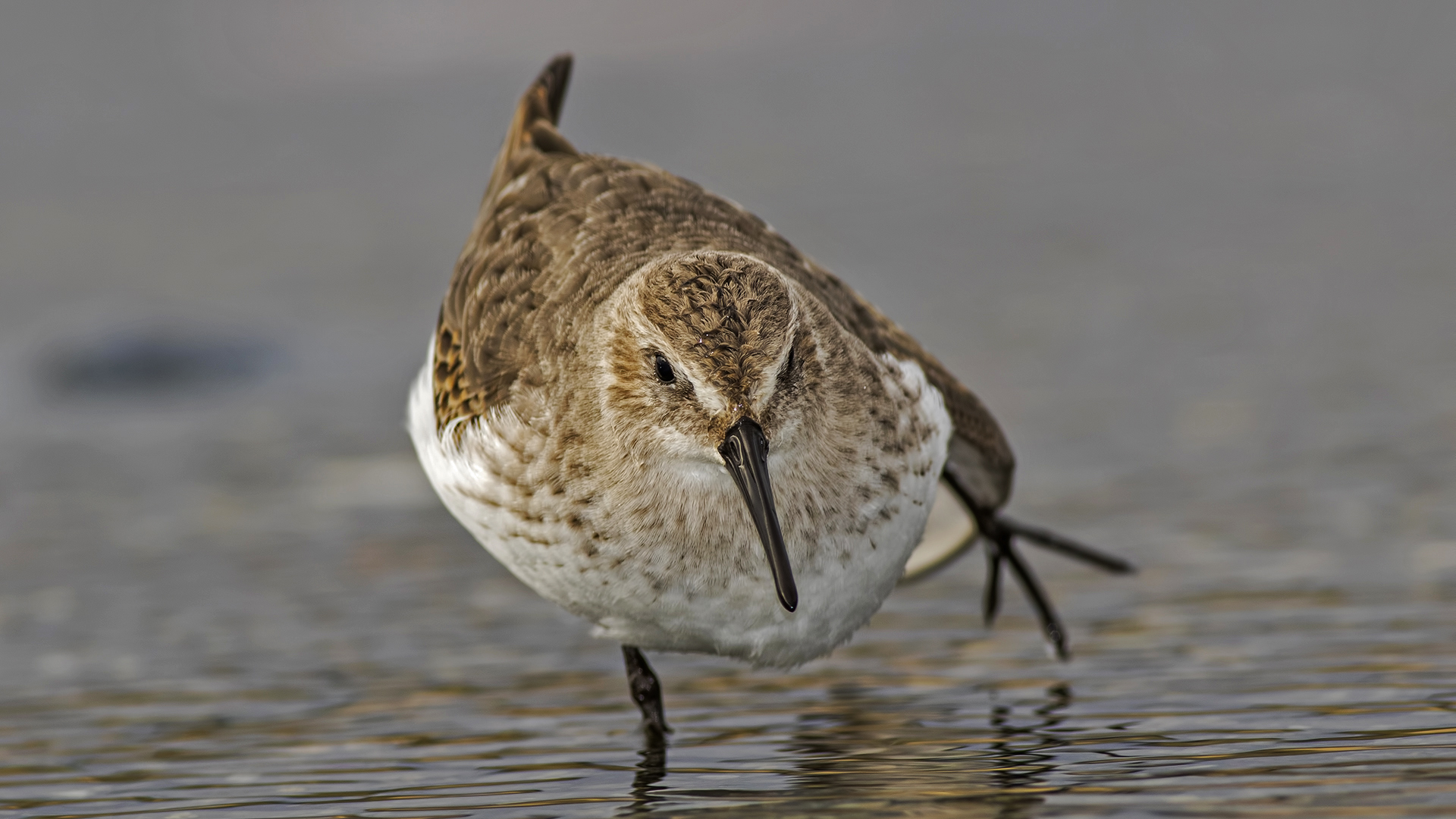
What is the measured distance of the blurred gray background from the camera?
769 centimetres

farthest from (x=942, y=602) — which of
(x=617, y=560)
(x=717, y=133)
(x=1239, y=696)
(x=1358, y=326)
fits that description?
(x=717, y=133)

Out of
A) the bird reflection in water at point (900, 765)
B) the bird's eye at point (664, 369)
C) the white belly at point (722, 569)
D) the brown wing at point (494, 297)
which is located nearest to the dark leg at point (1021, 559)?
the bird reflection in water at point (900, 765)

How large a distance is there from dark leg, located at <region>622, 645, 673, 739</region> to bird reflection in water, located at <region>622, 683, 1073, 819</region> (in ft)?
0.29

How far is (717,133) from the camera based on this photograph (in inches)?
693

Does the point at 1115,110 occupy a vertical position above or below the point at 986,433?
above

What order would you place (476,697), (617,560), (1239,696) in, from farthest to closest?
(476,697) → (1239,696) → (617,560)

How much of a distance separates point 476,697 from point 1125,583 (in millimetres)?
2578

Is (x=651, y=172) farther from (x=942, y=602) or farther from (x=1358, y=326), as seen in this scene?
(x=1358, y=326)

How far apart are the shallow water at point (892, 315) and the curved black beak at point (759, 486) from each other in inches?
23.4

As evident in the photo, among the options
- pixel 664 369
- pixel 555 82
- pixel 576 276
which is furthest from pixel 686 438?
pixel 555 82

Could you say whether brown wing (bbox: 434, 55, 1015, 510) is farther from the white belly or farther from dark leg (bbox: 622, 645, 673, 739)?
dark leg (bbox: 622, 645, 673, 739)

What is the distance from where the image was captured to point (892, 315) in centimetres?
1212

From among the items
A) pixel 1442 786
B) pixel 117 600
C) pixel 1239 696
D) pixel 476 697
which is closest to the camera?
pixel 1442 786

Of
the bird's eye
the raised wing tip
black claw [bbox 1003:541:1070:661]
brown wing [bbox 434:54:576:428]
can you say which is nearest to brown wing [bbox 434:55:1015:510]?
brown wing [bbox 434:54:576:428]
